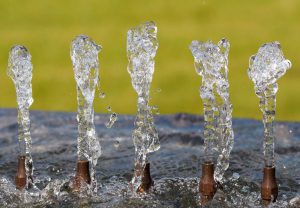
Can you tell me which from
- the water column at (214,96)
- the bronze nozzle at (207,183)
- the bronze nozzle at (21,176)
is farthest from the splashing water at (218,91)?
the bronze nozzle at (21,176)

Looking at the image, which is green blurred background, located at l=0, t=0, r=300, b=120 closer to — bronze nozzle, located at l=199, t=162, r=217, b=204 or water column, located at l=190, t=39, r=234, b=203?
water column, located at l=190, t=39, r=234, b=203

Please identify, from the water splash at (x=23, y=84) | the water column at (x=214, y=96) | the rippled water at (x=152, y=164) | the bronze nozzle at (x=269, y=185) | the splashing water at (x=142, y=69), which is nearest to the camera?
the bronze nozzle at (x=269, y=185)

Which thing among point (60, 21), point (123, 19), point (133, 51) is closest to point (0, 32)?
point (60, 21)

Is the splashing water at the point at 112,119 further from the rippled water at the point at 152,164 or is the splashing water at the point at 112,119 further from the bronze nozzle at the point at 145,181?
the bronze nozzle at the point at 145,181

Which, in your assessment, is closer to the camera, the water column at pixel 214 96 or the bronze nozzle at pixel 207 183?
the bronze nozzle at pixel 207 183

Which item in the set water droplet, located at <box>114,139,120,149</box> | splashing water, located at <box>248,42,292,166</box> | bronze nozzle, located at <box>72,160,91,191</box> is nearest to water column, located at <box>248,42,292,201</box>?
splashing water, located at <box>248,42,292,166</box>

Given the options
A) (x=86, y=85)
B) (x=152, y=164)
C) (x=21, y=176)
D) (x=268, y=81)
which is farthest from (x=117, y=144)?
(x=268, y=81)
